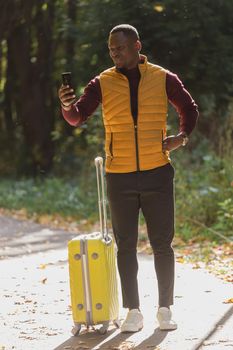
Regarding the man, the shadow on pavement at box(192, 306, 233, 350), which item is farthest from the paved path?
the man

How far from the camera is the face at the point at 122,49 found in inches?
246

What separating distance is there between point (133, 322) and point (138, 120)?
50.5 inches

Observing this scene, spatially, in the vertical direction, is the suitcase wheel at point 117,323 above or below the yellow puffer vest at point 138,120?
below

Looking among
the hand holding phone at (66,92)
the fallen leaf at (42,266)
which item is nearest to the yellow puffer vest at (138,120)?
the hand holding phone at (66,92)

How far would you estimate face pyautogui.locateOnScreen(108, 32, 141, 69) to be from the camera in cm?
624

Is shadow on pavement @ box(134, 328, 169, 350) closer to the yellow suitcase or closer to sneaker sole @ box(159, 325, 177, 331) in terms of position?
sneaker sole @ box(159, 325, 177, 331)

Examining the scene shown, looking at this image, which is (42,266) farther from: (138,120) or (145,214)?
(138,120)

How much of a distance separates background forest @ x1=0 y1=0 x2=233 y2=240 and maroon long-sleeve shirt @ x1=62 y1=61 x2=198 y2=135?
5114 mm

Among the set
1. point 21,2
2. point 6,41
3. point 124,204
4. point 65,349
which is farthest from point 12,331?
point 6,41

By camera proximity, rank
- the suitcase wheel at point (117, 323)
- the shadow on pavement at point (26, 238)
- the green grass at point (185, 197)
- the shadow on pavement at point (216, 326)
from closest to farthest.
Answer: the shadow on pavement at point (216, 326)
the suitcase wheel at point (117, 323)
the shadow on pavement at point (26, 238)
the green grass at point (185, 197)

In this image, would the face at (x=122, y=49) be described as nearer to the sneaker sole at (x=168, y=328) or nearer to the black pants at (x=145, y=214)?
the black pants at (x=145, y=214)

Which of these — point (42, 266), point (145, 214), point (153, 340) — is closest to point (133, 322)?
point (153, 340)

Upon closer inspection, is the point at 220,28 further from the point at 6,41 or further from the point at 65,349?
the point at 65,349

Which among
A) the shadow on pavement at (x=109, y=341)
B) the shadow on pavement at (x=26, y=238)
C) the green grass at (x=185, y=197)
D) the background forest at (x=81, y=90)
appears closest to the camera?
the shadow on pavement at (x=109, y=341)
